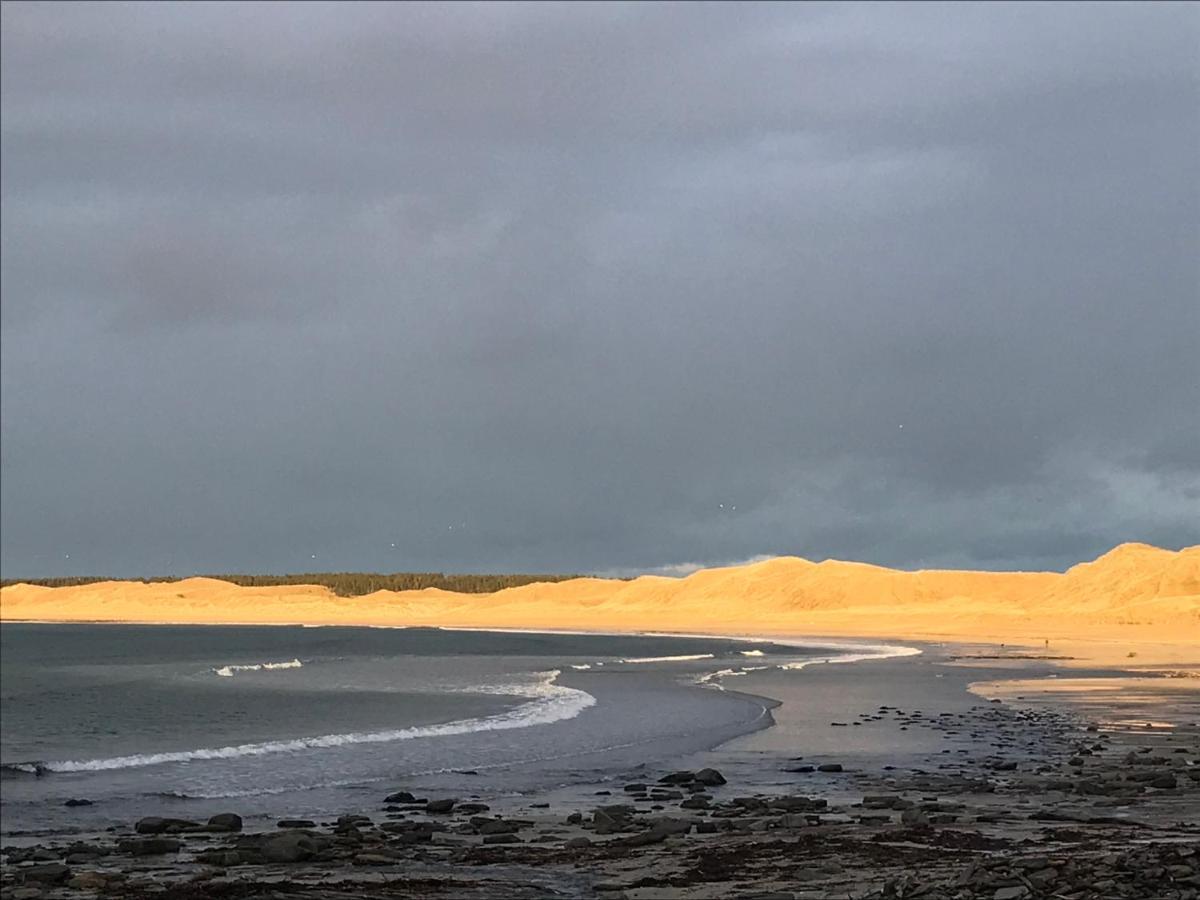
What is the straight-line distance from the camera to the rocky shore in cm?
1622

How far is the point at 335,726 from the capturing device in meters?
46.1

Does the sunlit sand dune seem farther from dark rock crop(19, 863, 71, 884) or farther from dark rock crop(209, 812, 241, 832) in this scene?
dark rock crop(19, 863, 71, 884)

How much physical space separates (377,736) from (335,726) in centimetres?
493

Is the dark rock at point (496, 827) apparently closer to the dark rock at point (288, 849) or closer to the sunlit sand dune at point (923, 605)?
the dark rock at point (288, 849)

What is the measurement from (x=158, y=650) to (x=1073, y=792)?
348ft

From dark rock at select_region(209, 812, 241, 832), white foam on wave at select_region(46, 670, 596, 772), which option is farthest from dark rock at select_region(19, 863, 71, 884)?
white foam on wave at select_region(46, 670, 596, 772)

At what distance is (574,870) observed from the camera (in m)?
18.8

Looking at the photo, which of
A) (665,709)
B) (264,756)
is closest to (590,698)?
(665,709)

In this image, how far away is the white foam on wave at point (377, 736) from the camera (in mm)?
37188

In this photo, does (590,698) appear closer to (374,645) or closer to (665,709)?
(665,709)

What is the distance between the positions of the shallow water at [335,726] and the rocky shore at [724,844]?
356 centimetres

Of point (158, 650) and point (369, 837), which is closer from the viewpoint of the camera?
point (369, 837)

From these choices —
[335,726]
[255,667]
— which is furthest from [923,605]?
[335,726]

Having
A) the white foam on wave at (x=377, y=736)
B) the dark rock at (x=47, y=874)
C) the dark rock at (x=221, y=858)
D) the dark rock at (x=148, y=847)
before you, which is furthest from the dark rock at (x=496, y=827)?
the white foam on wave at (x=377, y=736)
